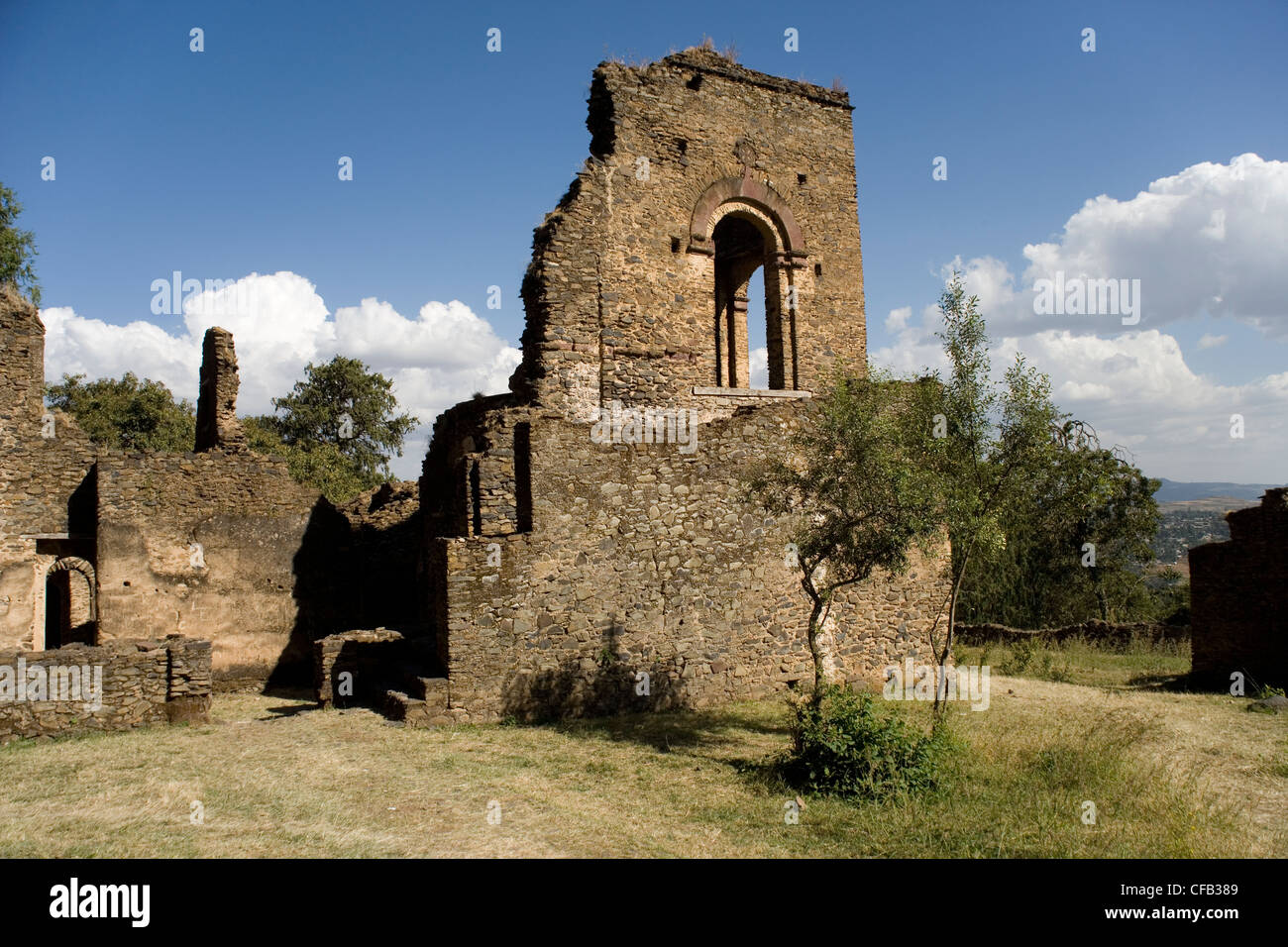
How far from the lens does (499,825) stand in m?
6.86

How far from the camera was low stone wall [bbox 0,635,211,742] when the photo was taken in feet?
30.8

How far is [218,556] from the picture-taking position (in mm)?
13305

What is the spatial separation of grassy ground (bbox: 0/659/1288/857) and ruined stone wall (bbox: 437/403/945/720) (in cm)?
66

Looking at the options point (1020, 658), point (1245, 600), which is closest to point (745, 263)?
point (1020, 658)

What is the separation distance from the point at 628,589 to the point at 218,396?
27.6ft

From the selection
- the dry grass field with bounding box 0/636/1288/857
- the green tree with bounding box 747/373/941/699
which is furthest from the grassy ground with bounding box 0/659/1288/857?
the green tree with bounding box 747/373/941/699

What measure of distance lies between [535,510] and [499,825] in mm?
4443

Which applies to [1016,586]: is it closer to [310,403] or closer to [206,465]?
[206,465]

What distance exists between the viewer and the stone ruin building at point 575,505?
35.3 ft

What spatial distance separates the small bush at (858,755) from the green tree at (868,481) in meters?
0.59

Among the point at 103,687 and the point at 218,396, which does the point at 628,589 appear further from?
the point at 218,396

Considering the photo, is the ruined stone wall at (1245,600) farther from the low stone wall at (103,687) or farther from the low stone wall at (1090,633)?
the low stone wall at (103,687)

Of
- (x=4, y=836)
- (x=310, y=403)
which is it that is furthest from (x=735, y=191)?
(x=310, y=403)

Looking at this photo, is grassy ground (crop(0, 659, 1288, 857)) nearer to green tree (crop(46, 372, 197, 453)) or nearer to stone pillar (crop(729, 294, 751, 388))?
stone pillar (crop(729, 294, 751, 388))
